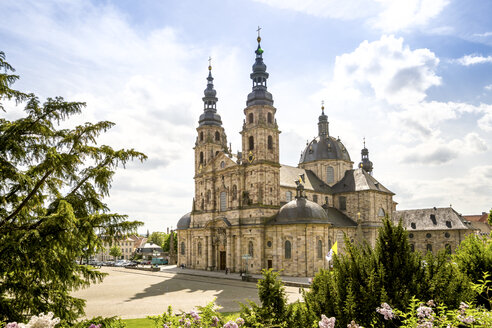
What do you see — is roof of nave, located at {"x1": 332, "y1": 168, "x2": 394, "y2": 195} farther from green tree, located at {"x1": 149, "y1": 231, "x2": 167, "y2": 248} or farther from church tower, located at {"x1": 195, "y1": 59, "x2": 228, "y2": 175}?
green tree, located at {"x1": 149, "y1": 231, "x2": 167, "y2": 248}

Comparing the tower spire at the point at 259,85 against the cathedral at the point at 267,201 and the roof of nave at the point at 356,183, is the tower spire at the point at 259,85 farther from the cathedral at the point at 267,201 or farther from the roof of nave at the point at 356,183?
the roof of nave at the point at 356,183

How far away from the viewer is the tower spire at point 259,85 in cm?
5084

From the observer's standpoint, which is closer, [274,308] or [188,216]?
[274,308]

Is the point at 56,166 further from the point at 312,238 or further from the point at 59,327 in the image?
the point at 312,238

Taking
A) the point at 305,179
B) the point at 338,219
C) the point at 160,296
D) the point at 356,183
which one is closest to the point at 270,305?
the point at 160,296

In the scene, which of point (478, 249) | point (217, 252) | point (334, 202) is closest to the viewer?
point (478, 249)

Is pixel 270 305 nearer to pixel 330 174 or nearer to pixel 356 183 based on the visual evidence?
pixel 356 183

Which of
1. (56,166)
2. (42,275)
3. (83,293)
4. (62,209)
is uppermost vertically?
(56,166)

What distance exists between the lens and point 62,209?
33.4 feet

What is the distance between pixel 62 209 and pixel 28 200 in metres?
2.59

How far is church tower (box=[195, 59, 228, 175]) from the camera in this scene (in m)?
58.8

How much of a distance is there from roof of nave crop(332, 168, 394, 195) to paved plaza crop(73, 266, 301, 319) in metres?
26.1

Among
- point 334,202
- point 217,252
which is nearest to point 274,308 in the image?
point 217,252

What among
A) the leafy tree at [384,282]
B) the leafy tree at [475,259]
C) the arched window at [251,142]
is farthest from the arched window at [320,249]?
the leafy tree at [384,282]
